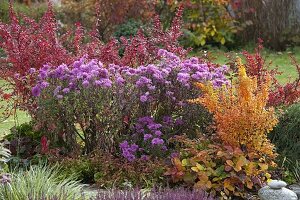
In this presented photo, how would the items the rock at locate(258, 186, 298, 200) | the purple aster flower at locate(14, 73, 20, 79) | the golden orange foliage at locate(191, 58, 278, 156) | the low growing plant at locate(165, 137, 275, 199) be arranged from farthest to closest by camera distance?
1. the purple aster flower at locate(14, 73, 20, 79)
2. the golden orange foliage at locate(191, 58, 278, 156)
3. the low growing plant at locate(165, 137, 275, 199)
4. the rock at locate(258, 186, 298, 200)

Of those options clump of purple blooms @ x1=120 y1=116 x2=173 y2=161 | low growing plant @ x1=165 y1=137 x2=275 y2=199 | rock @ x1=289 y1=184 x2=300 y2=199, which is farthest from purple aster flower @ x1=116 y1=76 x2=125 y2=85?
rock @ x1=289 y1=184 x2=300 y2=199

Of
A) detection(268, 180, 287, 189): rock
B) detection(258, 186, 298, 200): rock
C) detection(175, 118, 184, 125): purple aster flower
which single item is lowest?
detection(258, 186, 298, 200): rock

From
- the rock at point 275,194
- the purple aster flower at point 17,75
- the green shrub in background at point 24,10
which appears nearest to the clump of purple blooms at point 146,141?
the rock at point 275,194

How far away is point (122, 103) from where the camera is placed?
7.04 meters

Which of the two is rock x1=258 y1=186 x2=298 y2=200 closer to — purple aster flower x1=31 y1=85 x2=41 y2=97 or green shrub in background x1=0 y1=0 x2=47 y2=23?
purple aster flower x1=31 y1=85 x2=41 y2=97

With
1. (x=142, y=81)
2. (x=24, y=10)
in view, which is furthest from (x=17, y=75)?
(x=24, y=10)

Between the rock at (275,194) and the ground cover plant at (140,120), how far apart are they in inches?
8.4

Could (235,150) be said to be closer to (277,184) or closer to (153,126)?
(277,184)

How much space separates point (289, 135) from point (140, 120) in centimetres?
146

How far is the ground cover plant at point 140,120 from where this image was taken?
651cm

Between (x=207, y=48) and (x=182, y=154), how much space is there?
1087 cm

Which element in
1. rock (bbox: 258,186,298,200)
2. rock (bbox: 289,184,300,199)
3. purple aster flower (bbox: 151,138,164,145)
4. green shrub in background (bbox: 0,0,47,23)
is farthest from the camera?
green shrub in background (bbox: 0,0,47,23)

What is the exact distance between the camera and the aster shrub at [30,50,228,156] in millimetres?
6988

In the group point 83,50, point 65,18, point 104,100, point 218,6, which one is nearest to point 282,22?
point 218,6
